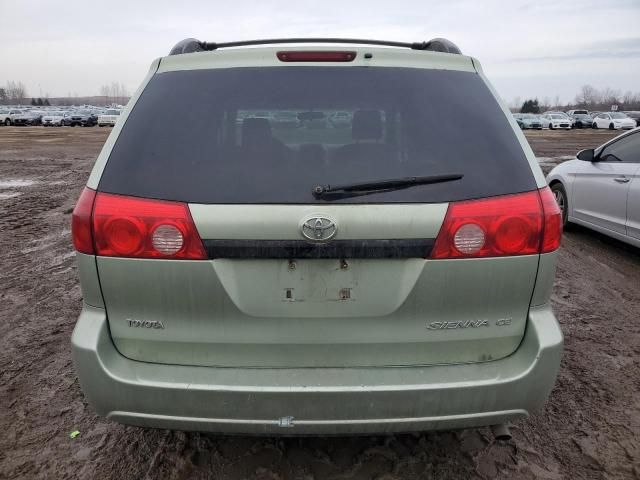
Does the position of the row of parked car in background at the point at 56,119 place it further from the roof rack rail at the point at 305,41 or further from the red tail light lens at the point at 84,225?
the red tail light lens at the point at 84,225

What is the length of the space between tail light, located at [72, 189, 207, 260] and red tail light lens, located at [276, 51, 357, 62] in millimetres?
795

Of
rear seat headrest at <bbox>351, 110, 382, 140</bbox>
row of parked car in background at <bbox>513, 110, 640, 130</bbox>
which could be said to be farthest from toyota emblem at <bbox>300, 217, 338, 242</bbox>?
row of parked car in background at <bbox>513, 110, 640, 130</bbox>

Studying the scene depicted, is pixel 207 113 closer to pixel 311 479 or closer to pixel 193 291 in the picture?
pixel 193 291

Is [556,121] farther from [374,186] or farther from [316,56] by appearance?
[374,186]

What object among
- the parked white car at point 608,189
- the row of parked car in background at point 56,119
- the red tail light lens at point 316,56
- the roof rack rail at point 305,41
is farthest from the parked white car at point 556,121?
the red tail light lens at point 316,56

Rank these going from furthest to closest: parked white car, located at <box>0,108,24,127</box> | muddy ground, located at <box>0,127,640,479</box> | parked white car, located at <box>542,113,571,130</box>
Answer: parked white car, located at <box>0,108,24,127</box> < parked white car, located at <box>542,113,571,130</box> < muddy ground, located at <box>0,127,640,479</box>

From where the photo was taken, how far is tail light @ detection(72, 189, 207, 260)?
72.7 inches

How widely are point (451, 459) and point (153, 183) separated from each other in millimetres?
1927

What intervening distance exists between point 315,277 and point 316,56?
0.96 m

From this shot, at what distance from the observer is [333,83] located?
2.08 m

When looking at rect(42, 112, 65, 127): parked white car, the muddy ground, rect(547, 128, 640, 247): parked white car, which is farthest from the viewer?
rect(42, 112, 65, 127): parked white car

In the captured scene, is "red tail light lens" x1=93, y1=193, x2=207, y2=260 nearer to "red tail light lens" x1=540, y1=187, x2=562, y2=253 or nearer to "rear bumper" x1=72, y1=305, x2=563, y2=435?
"rear bumper" x1=72, y1=305, x2=563, y2=435

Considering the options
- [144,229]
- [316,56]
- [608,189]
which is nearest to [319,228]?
[144,229]

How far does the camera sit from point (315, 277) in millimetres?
1874
